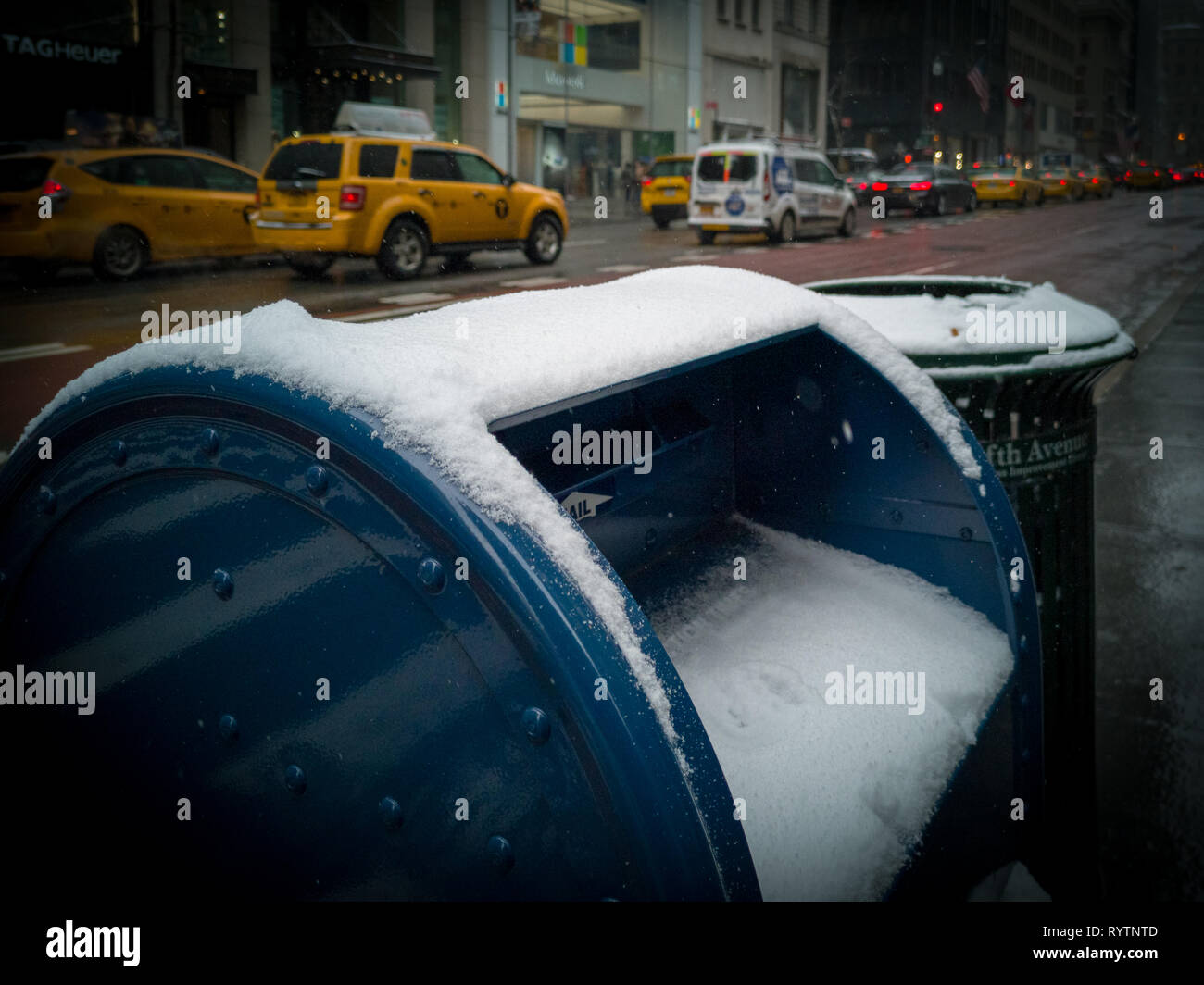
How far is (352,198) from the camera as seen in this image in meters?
13.6

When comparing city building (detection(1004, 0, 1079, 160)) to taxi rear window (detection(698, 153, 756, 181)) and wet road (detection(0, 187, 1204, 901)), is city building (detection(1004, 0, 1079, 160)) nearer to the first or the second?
taxi rear window (detection(698, 153, 756, 181))

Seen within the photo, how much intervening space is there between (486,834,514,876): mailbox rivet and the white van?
2115 cm

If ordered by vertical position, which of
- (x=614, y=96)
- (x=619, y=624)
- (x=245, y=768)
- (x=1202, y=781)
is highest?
(x=614, y=96)

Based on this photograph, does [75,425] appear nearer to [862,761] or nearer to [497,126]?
[862,761]

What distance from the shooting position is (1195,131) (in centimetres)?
3119

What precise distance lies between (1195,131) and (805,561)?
3476cm

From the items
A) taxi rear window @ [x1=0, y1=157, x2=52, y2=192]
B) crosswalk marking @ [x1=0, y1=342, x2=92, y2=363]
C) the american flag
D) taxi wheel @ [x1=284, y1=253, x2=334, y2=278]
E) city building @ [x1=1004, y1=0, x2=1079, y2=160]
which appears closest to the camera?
crosswalk marking @ [x1=0, y1=342, x2=92, y2=363]

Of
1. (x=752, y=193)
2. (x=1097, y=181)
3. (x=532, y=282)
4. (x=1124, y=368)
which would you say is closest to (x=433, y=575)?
(x=1124, y=368)

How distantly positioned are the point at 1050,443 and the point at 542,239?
14.8 metres

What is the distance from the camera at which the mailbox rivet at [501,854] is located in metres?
1.10

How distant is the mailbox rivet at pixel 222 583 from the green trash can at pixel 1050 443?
1.56 metres

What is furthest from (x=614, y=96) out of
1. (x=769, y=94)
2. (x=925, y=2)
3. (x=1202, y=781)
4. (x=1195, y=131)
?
(x=1202, y=781)

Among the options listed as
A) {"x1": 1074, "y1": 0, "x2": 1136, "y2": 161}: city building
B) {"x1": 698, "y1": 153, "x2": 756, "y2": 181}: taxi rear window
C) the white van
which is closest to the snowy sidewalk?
the white van

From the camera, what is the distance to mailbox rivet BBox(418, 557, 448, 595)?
3.50 feet
